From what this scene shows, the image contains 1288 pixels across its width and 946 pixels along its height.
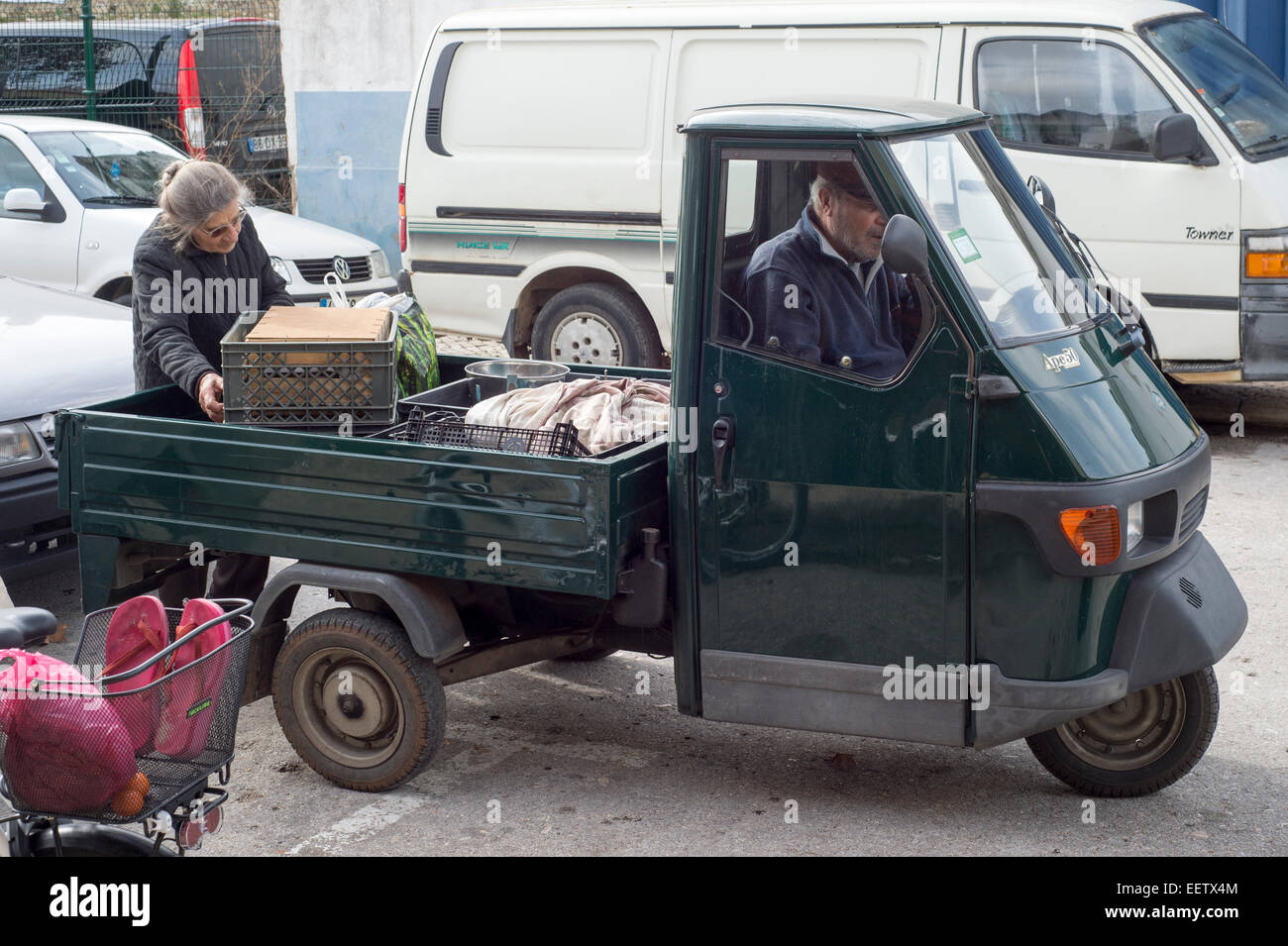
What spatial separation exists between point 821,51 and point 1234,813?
17.5 feet

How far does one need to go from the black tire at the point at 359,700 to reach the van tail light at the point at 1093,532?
1.89m

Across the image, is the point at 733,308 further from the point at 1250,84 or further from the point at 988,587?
the point at 1250,84

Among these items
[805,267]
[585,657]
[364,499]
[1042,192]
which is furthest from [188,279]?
[1042,192]

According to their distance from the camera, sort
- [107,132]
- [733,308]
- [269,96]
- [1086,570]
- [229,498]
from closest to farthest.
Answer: [1086,570] → [733,308] → [229,498] → [107,132] → [269,96]

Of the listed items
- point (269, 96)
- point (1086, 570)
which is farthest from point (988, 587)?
point (269, 96)

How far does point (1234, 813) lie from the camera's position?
425cm

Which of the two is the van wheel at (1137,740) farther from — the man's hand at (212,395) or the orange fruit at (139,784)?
the man's hand at (212,395)

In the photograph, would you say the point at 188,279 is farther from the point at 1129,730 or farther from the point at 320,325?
the point at 1129,730

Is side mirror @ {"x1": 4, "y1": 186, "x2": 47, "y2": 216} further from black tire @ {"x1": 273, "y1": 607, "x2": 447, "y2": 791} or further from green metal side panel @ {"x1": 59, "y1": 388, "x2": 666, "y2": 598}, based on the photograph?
black tire @ {"x1": 273, "y1": 607, "x2": 447, "y2": 791}

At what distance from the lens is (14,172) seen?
10133mm

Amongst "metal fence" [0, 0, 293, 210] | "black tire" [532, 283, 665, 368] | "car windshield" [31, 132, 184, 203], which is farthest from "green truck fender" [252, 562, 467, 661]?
"metal fence" [0, 0, 293, 210]

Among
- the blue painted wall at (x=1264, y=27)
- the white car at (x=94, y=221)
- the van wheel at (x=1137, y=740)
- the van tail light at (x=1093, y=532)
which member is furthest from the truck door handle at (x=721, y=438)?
the blue painted wall at (x=1264, y=27)

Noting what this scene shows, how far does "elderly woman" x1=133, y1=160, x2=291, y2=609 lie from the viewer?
190 inches

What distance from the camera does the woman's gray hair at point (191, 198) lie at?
4.89m
